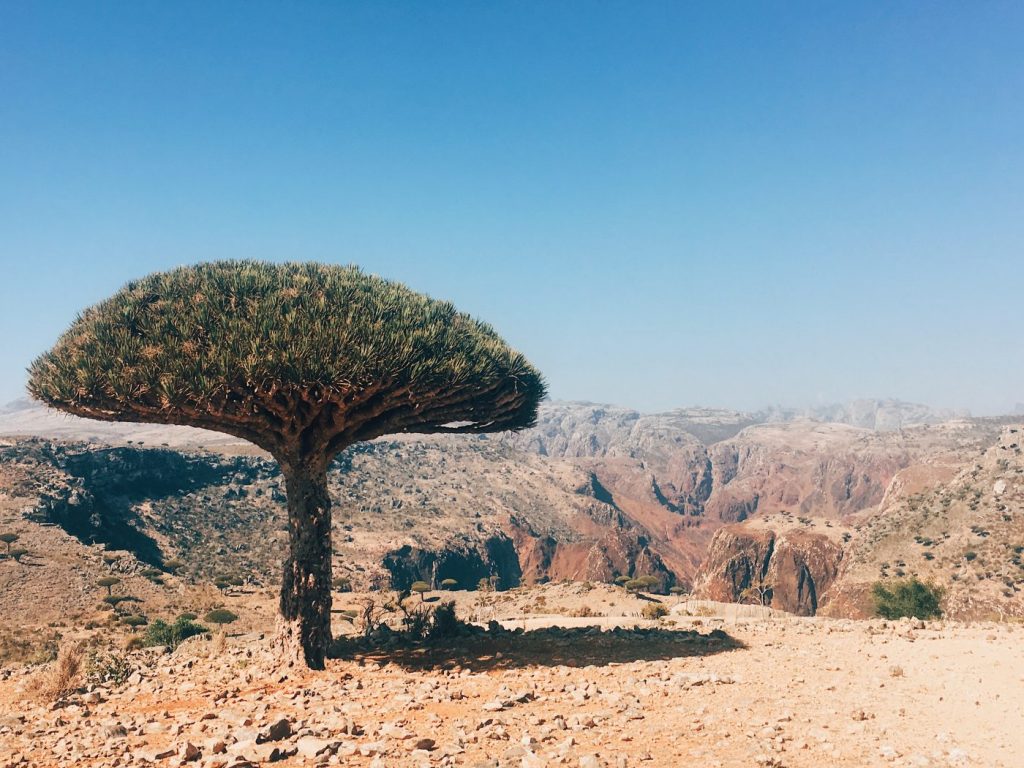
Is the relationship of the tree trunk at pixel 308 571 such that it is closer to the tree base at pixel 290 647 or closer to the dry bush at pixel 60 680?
the tree base at pixel 290 647

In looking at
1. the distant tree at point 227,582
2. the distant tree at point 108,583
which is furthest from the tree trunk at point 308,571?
the distant tree at point 227,582

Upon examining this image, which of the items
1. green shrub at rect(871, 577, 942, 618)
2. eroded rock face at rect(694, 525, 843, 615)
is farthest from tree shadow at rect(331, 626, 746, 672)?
eroded rock face at rect(694, 525, 843, 615)

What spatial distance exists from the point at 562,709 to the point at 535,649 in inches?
182

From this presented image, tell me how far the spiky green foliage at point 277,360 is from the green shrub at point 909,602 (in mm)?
33109

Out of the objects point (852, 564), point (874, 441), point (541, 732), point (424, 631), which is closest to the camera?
point (541, 732)

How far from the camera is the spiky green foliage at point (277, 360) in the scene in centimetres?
1195

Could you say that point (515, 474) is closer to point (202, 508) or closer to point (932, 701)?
point (202, 508)

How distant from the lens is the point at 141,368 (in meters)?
12.0

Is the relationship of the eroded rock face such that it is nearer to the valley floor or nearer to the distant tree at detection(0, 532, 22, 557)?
the distant tree at detection(0, 532, 22, 557)

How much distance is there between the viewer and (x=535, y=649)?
14.5 meters

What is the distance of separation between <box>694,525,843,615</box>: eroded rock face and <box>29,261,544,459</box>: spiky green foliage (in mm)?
73491

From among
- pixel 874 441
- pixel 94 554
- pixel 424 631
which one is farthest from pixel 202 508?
pixel 874 441

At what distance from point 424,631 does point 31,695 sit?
25.3 feet

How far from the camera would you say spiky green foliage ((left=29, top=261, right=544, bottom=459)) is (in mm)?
11953
